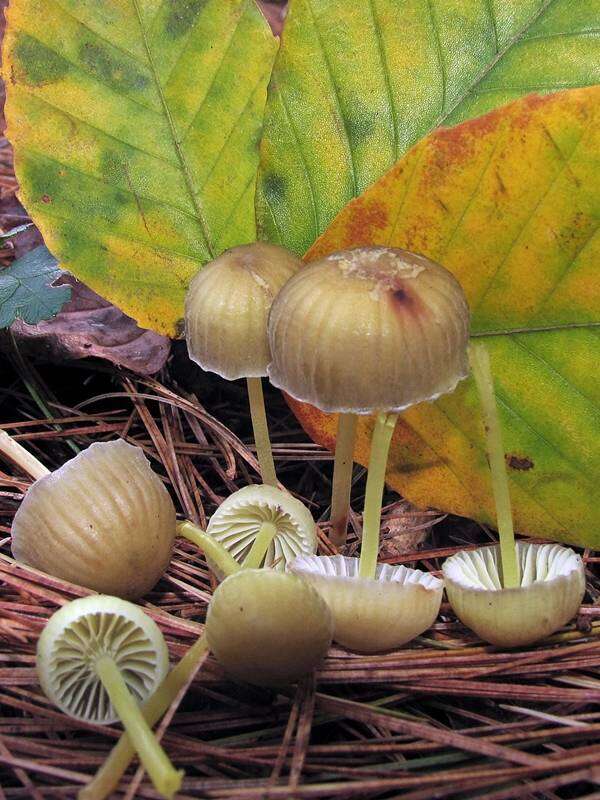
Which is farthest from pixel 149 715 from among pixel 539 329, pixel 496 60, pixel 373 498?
pixel 496 60

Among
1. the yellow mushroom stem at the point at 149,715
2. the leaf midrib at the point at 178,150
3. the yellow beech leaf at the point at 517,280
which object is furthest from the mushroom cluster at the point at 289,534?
the leaf midrib at the point at 178,150

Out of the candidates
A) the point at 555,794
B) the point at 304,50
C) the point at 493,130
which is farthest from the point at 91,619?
the point at 304,50

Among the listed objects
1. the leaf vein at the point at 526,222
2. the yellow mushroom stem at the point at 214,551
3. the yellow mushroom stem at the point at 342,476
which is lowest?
the yellow mushroom stem at the point at 214,551

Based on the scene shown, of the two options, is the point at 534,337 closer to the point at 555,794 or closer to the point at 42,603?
the point at 555,794

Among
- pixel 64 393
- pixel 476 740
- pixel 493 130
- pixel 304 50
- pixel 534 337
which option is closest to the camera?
pixel 476 740

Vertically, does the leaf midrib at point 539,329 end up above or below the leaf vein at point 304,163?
below

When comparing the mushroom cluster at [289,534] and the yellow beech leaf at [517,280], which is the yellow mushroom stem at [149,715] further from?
the yellow beech leaf at [517,280]

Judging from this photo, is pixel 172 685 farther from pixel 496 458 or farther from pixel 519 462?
pixel 519 462
